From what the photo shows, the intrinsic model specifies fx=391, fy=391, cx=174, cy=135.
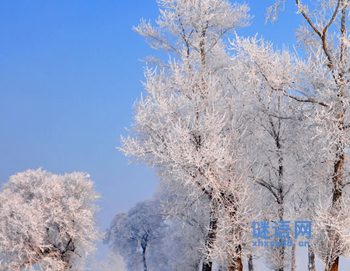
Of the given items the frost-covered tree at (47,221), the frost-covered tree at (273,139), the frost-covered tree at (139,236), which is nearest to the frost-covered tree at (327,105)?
the frost-covered tree at (273,139)

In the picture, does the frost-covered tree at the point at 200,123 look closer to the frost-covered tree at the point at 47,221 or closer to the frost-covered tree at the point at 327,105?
the frost-covered tree at the point at 327,105

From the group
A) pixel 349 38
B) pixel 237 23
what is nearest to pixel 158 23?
pixel 237 23

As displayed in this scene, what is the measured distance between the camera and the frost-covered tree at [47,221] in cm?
1841

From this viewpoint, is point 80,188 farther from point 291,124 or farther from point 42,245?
point 291,124

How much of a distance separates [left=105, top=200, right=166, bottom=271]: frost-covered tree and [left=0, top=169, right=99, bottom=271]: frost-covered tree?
8.26m

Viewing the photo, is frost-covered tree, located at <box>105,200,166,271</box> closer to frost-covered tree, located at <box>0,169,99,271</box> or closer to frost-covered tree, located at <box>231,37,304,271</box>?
frost-covered tree, located at <box>0,169,99,271</box>

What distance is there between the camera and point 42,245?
1850 cm

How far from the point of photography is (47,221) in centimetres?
1914

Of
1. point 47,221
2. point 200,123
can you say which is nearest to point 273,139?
point 200,123

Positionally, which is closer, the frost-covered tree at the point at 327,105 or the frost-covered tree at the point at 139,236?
the frost-covered tree at the point at 327,105

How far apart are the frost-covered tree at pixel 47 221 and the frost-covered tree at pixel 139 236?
8.26m

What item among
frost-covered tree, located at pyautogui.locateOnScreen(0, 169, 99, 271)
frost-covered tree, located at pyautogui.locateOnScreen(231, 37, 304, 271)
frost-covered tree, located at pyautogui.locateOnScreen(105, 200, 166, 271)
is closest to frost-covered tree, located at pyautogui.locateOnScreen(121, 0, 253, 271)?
frost-covered tree, located at pyautogui.locateOnScreen(231, 37, 304, 271)

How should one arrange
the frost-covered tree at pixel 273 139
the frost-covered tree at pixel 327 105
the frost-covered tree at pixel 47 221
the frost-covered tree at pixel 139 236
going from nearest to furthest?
the frost-covered tree at pixel 327 105 → the frost-covered tree at pixel 273 139 → the frost-covered tree at pixel 47 221 → the frost-covered tree at pixel 139 236

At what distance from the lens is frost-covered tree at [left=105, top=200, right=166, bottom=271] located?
29.0 metres
